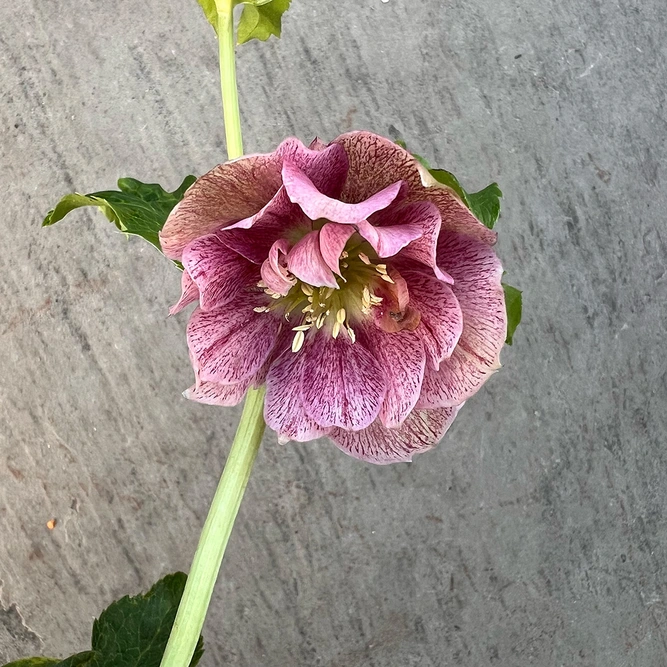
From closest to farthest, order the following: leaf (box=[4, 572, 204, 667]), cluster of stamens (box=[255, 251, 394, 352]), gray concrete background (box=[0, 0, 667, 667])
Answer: cluster of stamens (box=[255, 251, 394, 352]) < leaf (box=[4, 572, 204, 667]) < gray concrete background (box=[0, 0, 667, 667])

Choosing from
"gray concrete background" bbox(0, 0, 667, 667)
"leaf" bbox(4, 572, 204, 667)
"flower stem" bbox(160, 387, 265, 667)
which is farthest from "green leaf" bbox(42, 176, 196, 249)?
"gray concrete background" bbox(0, 0, 667, 667)

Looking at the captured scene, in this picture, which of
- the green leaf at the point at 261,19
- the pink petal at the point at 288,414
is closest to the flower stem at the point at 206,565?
the pink petal at the point at 288,414

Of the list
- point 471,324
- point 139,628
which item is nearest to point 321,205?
point 471,324

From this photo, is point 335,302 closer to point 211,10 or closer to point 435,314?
point 435,314

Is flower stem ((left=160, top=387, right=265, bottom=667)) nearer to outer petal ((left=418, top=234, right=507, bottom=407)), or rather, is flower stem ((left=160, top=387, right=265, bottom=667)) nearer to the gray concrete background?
outer petal ((left=418, top=234, right=507, bottom=407))

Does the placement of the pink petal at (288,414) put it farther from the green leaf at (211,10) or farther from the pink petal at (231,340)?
the green leaf at (211,10)

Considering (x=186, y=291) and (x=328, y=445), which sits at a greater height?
(x=186, y=291)

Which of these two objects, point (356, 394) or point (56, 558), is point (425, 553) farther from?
point (356, 394)

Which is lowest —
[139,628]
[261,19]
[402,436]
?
[139,628]

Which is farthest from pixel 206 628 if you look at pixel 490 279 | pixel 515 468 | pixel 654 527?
pixel 490 279
